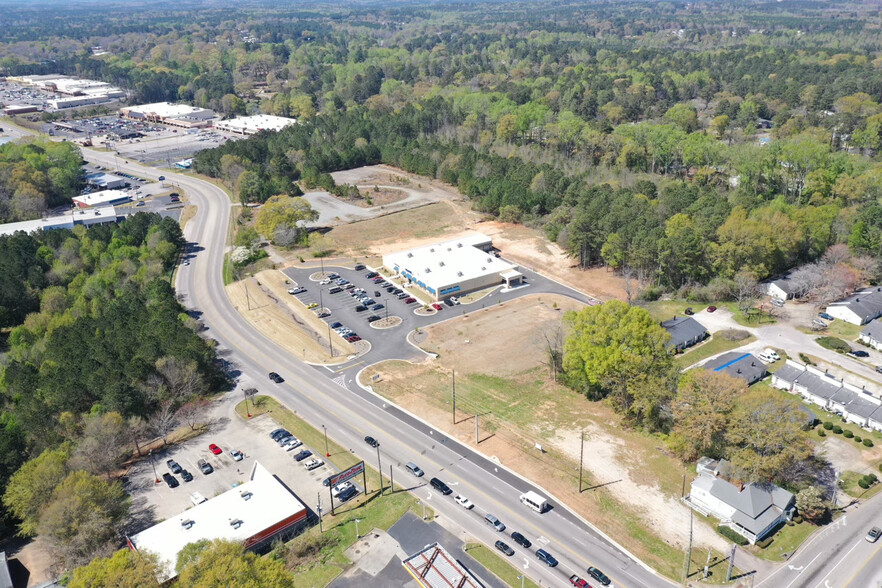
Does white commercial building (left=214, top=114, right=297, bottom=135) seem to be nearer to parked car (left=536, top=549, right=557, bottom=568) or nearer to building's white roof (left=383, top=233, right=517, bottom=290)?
building's white roof (left=383, top=233, right=517, bottom=290)

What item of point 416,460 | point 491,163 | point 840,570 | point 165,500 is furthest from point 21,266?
point 840,570

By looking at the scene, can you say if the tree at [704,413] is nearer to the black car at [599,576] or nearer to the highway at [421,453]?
the highway at [421,453]

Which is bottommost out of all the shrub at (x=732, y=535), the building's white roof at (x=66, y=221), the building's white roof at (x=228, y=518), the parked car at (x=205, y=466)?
the building's white roof at (x=66, y=221)

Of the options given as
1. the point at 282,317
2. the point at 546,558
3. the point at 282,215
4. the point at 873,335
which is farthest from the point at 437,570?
the point at 282,215

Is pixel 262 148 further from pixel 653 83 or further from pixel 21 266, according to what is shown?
pixel 653 83

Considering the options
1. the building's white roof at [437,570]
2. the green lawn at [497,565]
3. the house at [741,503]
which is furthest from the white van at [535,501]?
the house at [741,503]

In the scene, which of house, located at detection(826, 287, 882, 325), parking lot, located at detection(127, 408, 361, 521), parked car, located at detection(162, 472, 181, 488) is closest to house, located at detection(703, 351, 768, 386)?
house, located at detection(826, 287, 882, 325)
